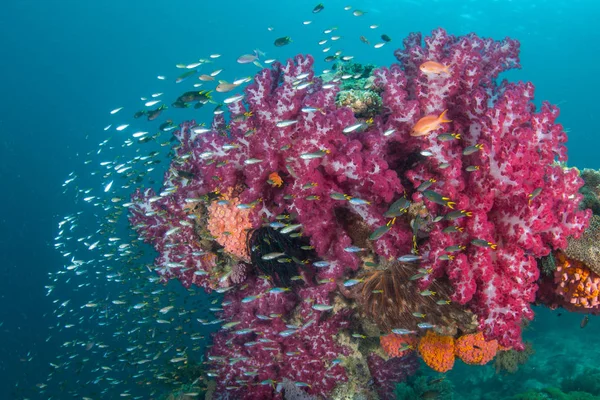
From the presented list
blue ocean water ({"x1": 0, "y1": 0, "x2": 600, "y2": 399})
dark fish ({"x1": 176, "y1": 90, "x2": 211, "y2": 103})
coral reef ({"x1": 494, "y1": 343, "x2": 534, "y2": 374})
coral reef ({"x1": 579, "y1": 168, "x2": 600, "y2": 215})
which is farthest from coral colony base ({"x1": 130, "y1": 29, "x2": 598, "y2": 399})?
blue ocean water ({"x1": 0, "y1": 0, "x2": 600, "y2": 399})

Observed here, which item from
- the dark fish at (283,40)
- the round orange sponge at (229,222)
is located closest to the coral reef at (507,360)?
the round orange sponge at (229,222)

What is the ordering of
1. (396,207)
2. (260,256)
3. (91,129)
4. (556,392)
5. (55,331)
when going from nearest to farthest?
(396,207) → (260,256) → (556,392) → (55,331) → (91,129)

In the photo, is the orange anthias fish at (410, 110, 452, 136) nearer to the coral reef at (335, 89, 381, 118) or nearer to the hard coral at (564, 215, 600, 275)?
the coral reef at (335, 89, 381, 118)

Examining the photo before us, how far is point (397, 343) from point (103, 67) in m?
92.8

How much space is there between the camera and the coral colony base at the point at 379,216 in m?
4.48

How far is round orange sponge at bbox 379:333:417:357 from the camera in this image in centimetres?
619

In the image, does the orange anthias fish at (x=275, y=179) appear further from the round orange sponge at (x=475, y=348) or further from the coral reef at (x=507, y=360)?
the coral reef at (x=507, y=360)

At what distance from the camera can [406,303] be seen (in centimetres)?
522

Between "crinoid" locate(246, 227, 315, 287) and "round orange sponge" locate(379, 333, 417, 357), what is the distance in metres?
2.08

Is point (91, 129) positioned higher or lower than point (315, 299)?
higher

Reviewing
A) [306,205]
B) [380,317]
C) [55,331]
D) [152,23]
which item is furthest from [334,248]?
[152,23]

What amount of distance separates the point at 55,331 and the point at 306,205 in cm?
5578

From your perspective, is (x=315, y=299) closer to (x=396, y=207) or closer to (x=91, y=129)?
(x=396, y=207)

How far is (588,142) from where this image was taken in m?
87.5
